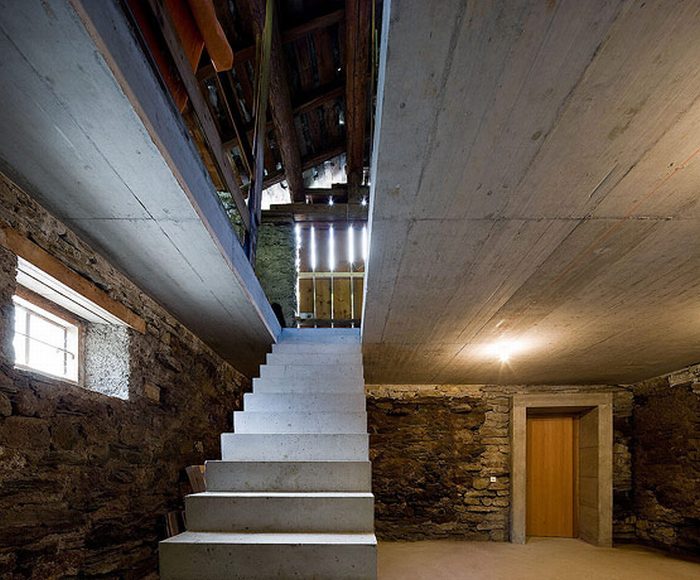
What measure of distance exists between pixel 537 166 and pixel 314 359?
2976 mm

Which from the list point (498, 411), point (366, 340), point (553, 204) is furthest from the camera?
point (498, 411)

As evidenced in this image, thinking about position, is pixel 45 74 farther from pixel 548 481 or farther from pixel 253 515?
pixel 548 481

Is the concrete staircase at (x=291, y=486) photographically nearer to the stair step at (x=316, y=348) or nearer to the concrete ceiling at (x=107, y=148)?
the stair step at (x=316, y=348)

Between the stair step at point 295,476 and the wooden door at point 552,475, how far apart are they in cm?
411

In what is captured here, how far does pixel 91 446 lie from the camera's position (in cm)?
248

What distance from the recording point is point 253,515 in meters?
2.76

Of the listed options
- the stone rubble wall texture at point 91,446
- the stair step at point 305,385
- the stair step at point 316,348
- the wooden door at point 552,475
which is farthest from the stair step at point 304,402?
the wooden door at point 552,475

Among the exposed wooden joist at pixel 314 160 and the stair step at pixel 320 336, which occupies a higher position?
the exposed wooden joist at pixel 314 160

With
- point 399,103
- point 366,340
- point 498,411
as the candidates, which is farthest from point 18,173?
point 498,411

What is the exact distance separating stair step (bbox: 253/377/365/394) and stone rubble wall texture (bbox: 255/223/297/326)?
2536 mm

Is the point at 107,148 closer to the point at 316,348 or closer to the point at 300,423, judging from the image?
the point at 300,423

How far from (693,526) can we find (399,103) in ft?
18.5

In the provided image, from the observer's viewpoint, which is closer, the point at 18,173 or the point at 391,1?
the point at 391,1

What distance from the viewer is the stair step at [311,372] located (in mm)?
4113
